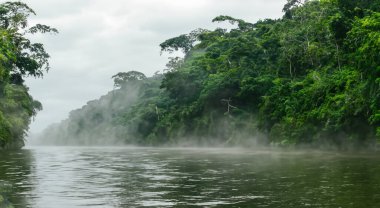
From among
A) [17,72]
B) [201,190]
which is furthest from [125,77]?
[201,190]

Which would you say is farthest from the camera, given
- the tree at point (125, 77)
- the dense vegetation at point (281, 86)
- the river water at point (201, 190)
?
the tree at point (125, 77)

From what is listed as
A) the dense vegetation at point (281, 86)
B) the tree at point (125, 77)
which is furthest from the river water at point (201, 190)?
the tree at point (125, 77)

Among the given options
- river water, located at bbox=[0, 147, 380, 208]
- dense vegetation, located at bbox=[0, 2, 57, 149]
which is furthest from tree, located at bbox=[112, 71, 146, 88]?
river water, located at bbox=[0, 147, 380, 208]

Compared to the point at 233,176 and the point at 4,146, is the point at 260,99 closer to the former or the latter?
the point at 4,146

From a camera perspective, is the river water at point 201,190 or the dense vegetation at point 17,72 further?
the dense vegetation at point 17,72

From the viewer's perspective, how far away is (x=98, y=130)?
132250 millimetres

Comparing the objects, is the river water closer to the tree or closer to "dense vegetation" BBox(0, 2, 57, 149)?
"dense vegetation" BBox(0, 2, 57, 149)

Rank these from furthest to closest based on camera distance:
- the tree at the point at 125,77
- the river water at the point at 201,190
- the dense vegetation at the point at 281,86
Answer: the tree at the point at 125,77, the dense vegetation at the point at 281,86, the river water at the point at 201,190

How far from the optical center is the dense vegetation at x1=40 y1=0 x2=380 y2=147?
125 ft

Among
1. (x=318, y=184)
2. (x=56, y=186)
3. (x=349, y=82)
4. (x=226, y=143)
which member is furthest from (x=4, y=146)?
(x=318, y=184)

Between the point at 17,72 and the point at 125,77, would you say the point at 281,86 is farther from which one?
the point at 125,77

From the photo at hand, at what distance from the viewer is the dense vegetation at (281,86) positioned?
38.2 metres

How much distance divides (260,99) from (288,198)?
5016 cm

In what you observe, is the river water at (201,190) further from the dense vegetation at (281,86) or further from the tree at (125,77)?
the tree at (125,77)
